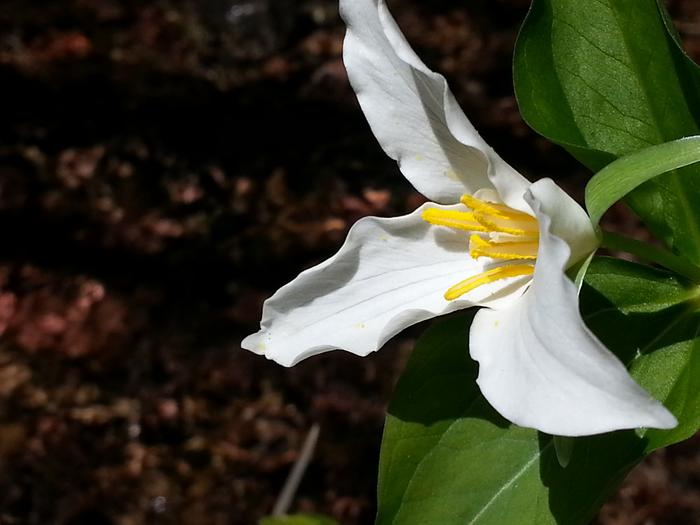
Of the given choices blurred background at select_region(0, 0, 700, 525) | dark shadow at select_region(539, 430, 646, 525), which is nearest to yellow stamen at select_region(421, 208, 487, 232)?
dark shadow at select_region(539, 430, 646, 525)

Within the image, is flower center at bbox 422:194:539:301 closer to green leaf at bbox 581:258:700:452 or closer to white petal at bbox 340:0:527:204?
white petal at bbox 340:0:527:204

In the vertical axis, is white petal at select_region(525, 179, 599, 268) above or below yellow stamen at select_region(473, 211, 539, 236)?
above

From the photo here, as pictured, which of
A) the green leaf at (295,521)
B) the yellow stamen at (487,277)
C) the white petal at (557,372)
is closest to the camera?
the white petal at (557,372)

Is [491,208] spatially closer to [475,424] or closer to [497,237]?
[497,237]

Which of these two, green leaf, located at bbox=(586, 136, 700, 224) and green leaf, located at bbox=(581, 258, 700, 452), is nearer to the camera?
green leaf, located at bbox=(586, 136, 700, 224)

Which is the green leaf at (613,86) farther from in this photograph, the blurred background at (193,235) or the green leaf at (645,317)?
the blurred background at (193,235)

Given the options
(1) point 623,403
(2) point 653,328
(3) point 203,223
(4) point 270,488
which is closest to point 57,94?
(3) point 203,223

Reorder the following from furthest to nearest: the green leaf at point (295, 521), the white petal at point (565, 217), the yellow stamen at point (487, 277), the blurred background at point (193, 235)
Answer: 1. the blurred background at point (193, 235)
2. the green leaf at point (295, 521)
3. the yellow stamen at point (487, 277)
4. the white petal at point (565, 217)

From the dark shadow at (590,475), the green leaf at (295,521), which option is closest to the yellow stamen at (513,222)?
the dark shadow at (590,475)
